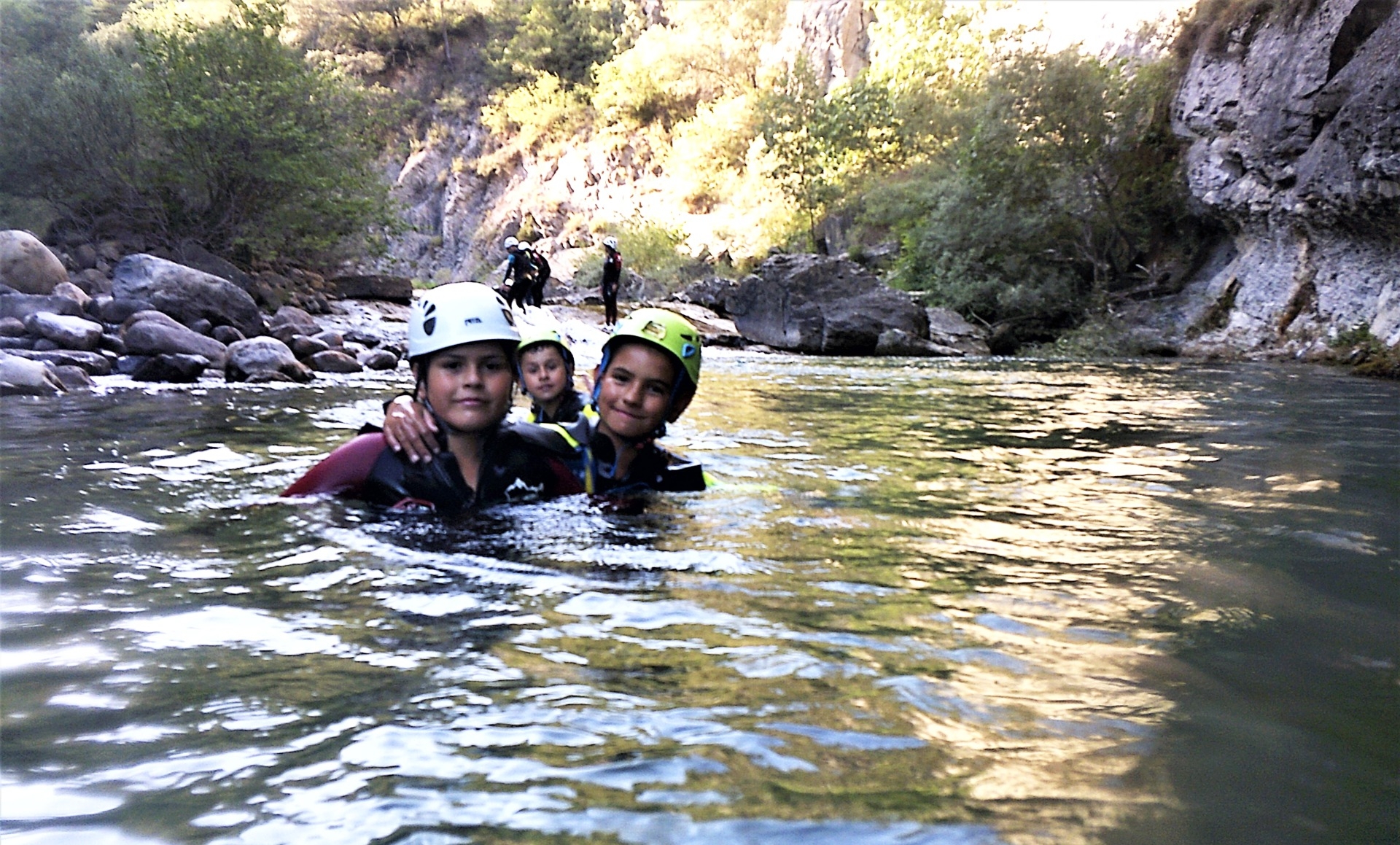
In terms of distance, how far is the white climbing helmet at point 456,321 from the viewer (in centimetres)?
438

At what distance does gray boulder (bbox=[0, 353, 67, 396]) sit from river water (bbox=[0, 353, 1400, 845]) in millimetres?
4507

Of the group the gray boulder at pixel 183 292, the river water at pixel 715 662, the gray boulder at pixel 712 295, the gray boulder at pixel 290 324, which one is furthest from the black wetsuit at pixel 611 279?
the river water at pixel 715 662

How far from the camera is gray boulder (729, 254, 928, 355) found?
71.3ft

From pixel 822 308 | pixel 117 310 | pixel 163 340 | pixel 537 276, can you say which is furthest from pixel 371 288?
pixel 163 340

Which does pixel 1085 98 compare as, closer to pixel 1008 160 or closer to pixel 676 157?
pixel 1008 160

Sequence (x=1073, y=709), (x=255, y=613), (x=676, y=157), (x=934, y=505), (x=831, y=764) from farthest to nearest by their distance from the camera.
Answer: (x=676, y=157)
(x=934, y=505)
(x=255, y=613)
(x=1073, y=709)
(x=831, y=764)

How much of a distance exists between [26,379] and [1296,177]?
18717mm

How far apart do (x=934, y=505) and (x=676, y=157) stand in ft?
130

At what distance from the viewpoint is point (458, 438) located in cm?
466

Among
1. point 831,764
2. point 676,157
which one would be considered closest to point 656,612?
point 831,764

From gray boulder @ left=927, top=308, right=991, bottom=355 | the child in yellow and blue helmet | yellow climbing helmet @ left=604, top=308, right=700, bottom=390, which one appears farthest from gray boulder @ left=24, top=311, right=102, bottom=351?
gray boulder @ left=927, top=308, right=991, bottom=355

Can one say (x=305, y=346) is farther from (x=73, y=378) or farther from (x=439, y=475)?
(x=439, y=475)

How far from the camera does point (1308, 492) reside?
548 cm

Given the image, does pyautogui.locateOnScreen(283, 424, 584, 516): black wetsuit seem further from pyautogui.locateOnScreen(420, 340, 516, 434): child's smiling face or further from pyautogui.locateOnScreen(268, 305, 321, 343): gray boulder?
pyautogui.locateOnScreen(268, 305, 321, 343): gray boulder
